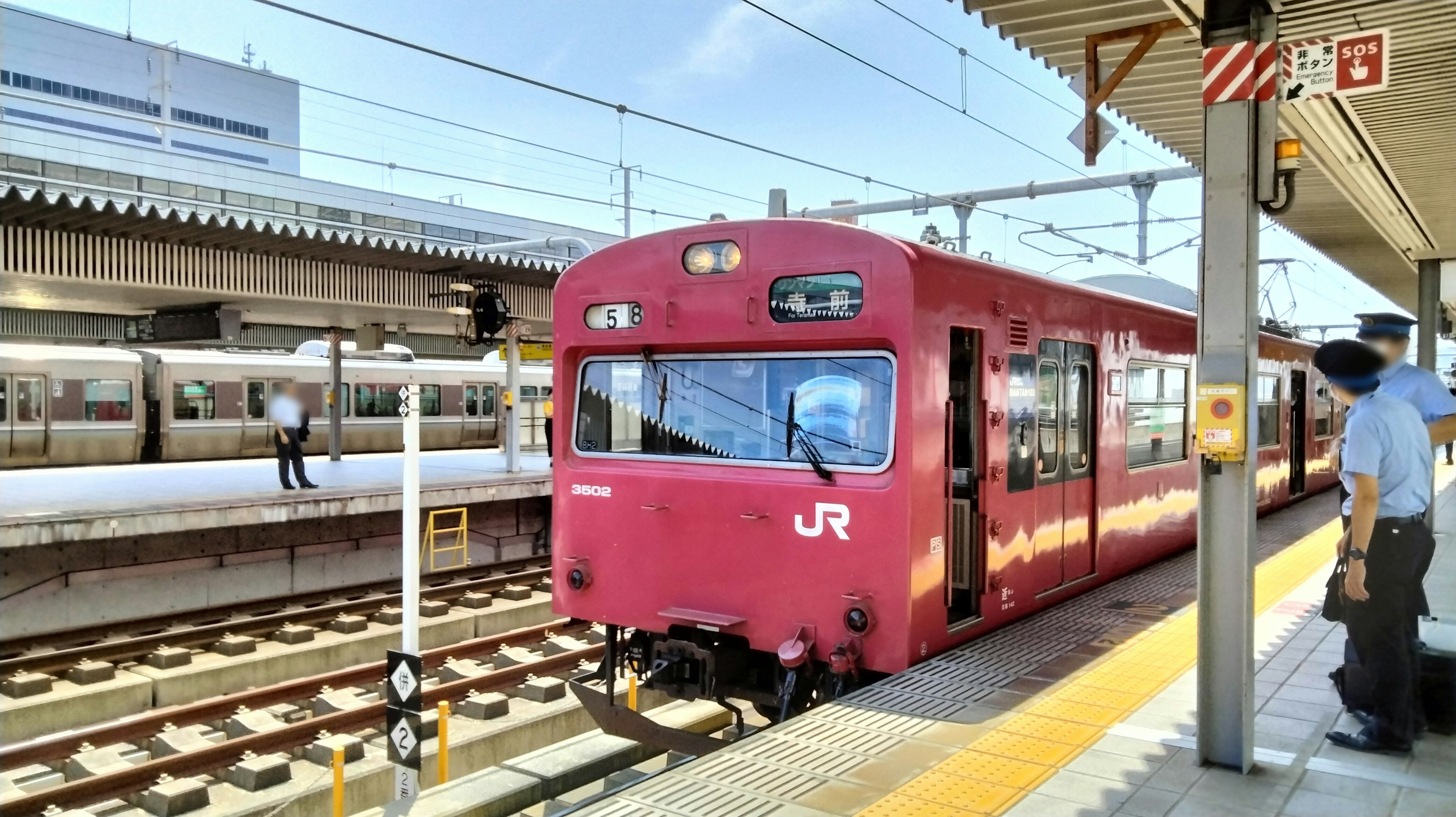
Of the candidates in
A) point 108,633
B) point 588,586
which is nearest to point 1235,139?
point 588,586

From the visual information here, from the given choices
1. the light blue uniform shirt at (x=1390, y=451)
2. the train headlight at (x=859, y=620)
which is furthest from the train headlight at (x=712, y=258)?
the light blue uniform shirt at (x=1390, y=451)

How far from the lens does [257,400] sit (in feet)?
66.3

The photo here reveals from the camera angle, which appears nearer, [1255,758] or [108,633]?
[1255,758]

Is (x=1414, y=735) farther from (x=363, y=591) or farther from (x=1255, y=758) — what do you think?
(x=363, y=591)

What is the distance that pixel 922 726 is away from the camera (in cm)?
489

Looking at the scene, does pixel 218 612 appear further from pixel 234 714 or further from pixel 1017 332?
pixel 1017 332

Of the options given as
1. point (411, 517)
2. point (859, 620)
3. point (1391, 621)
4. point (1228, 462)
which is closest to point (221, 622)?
point (411, 517)

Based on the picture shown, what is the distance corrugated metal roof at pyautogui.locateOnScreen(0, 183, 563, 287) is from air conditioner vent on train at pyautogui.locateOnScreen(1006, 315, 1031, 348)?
8.78 meters

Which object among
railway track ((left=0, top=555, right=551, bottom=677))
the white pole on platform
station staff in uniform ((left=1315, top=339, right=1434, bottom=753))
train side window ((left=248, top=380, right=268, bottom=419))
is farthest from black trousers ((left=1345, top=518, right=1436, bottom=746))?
train side window ((left=248, top=380, right=268, bottom=419))

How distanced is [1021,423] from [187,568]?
10.3 m

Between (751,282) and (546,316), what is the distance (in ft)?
39.7

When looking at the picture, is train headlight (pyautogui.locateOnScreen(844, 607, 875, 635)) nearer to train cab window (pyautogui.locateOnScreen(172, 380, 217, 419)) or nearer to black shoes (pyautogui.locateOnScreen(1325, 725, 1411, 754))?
black shoes (pyautogui.locateOnScreen(1325, 725, 1411, 754))

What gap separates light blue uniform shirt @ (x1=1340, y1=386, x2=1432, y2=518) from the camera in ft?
15.0

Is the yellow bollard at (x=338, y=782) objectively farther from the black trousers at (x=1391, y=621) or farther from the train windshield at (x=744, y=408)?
the black trousers at (x=1391, y=621)
